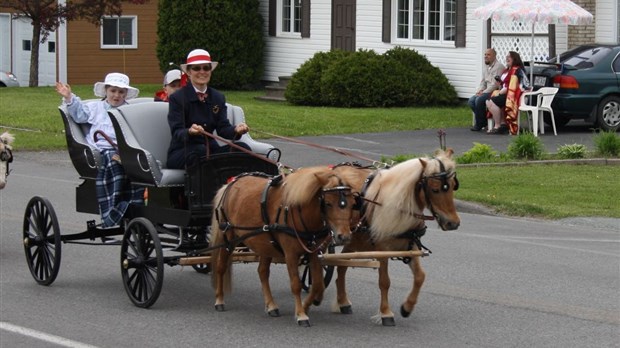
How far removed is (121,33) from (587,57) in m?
23.7

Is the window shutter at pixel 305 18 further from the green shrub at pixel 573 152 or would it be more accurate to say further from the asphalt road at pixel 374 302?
the asphalt road at pixel 374 302

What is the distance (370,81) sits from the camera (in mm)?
27859

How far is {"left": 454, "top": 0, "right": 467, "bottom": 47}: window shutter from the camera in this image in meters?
29.0

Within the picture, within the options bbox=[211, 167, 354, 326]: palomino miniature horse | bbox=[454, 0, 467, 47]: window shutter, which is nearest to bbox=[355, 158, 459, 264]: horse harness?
bbox=[211, 167, 354, 326]: palomino miniature horse

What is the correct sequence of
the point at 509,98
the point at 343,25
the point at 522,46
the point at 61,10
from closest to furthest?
the point at 509,98 → the point at 522,46 → the point at 343,25 → the point at 61,10

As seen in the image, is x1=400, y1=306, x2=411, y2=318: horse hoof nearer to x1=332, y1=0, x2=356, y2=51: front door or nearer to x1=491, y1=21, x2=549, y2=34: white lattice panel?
x1=491, y1=21, x2=549, y2=34: white lattice panel

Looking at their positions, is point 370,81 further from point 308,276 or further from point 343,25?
point 308,276

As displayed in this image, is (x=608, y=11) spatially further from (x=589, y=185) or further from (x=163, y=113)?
(x=163, y=113)

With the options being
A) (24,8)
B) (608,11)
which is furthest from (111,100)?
(24,8)

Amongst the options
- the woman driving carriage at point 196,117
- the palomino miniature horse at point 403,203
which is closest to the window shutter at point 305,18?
the woman driving carriage at point 196,117

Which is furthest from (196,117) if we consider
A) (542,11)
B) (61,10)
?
(61,10)

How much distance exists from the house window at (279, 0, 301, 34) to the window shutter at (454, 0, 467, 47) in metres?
6.67

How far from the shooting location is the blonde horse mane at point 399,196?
338 inches

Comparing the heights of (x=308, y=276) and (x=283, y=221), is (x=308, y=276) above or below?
below
